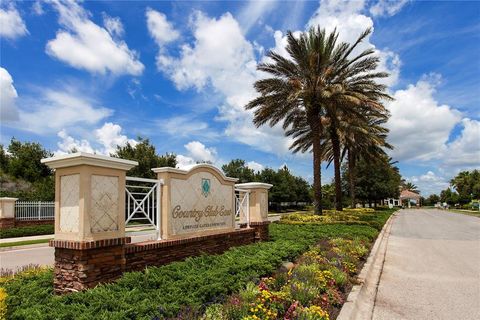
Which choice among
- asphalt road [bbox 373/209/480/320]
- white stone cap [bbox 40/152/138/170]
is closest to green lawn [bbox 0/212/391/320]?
white stone cap [bbox 40/152/138/170]

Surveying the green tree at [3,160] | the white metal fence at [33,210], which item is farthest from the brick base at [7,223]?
the green tree at [3,160]

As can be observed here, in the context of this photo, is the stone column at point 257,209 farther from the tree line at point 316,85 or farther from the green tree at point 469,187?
the green tree at point 469,187

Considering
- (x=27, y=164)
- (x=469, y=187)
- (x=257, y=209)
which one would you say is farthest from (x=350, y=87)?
(x=469, y=187)

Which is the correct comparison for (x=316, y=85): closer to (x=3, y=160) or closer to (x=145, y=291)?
(x=145, y=291)

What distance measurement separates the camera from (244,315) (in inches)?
173

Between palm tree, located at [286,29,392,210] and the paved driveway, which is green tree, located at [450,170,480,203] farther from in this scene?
the paved driveway

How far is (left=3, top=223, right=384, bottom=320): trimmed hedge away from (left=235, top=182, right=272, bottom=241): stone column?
3468 mm

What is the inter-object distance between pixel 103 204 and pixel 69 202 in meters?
0.50

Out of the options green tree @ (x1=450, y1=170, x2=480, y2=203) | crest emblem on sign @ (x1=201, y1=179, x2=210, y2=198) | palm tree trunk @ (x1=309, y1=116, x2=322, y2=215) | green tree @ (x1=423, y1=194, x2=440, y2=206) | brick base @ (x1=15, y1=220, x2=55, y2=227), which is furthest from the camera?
green tree @ (x1=423, y1=194, x2=440, y2=206)

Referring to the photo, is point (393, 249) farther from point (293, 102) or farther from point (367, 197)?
point (367, 197)

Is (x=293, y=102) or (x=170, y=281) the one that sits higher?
(x=293, y=102)

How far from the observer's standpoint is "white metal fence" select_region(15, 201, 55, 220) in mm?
21197

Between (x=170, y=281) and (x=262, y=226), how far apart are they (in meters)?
5.81

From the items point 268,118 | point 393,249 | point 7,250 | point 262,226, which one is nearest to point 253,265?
point 262,226
